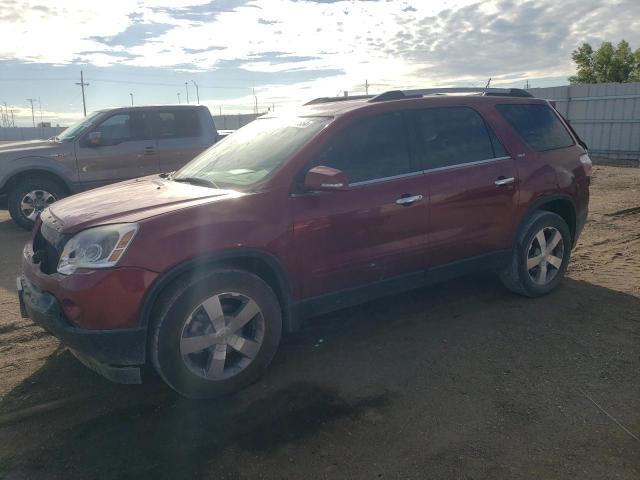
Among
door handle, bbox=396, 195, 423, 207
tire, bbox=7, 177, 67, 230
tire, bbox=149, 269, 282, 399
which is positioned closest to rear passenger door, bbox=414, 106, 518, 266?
door handle, bbox=396, 195, 423, 207

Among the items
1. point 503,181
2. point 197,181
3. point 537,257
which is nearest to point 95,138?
point 197,181

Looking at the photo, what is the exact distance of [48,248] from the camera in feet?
11.2

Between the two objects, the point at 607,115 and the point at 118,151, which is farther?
the point at 607,115

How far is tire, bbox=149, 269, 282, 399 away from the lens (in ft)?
10.1

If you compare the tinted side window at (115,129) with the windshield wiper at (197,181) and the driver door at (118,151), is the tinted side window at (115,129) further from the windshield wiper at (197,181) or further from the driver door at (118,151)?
the windshield wiper at (197,181)

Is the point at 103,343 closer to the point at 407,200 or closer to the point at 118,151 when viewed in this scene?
the point at 407,200

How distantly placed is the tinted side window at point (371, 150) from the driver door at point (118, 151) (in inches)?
241

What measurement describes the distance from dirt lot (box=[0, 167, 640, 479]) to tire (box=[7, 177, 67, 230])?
4.22 metres

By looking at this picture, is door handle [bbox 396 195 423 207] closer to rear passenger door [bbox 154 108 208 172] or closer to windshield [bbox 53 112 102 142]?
rear passenger door [bbox 154 108 208 172]

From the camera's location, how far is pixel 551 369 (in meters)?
3.59

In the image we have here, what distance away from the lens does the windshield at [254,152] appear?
3678 millimetres

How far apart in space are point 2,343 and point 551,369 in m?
4.14

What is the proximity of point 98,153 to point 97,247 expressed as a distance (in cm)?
635

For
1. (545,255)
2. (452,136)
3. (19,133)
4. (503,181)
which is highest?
(19,133)
